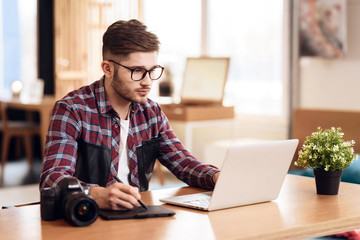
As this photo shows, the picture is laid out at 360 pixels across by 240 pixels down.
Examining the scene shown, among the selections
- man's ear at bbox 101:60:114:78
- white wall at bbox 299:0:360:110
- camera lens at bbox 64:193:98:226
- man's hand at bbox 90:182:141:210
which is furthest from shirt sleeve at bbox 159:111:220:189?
white wall at bbox 299:0:360:110

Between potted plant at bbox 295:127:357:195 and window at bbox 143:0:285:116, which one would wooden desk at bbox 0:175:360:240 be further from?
window at bbox 143:0:285:116

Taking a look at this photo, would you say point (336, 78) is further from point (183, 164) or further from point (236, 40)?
point (183, 164)

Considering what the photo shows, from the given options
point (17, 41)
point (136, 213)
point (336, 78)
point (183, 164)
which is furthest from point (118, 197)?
point (17, 41)

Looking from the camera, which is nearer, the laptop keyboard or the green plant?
the laptop keyboard

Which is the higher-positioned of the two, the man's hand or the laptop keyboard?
the man's hand

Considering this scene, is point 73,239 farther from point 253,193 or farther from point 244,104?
point 244,104

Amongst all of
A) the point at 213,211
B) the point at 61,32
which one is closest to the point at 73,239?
the point at 213,211

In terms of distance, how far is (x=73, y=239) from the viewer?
1527 mm

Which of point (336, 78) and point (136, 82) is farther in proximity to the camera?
point (336, 78)

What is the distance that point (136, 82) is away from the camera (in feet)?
6.99

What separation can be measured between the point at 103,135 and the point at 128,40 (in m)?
0.35

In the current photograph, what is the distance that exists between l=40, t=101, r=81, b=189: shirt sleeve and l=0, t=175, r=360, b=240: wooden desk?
0.12 meters

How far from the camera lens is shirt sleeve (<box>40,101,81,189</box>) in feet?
6.46

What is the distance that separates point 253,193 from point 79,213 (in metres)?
0.56
